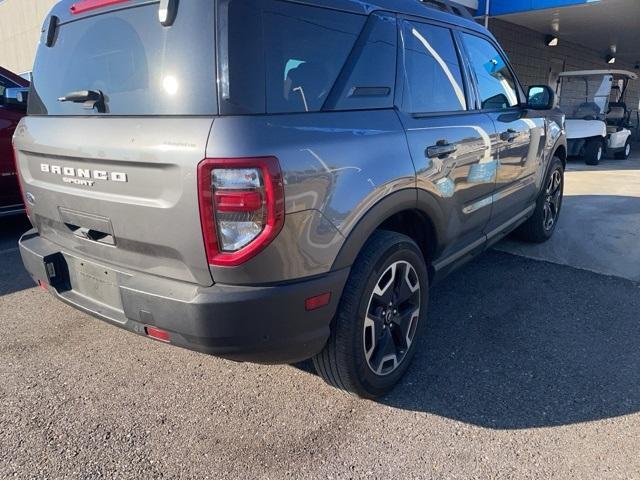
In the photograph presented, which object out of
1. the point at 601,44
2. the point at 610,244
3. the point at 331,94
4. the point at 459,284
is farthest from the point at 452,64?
the point at 601,44

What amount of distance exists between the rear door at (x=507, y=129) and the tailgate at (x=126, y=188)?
2.38 metres

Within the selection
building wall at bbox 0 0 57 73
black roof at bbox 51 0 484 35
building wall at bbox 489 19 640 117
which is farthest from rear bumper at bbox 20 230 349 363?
building wall at bbox 0 0 57 73

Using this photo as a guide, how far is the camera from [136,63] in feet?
6.91

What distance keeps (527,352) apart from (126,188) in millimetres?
2465

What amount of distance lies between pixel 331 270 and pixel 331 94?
782 millimetres

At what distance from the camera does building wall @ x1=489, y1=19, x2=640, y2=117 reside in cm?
1375

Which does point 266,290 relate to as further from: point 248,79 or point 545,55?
point 545,55

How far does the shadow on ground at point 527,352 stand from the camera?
2.55m

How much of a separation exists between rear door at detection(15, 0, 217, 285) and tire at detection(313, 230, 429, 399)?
70cm

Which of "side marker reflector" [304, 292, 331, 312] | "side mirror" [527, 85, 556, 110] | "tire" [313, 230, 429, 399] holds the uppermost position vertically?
"side mirror" [527, 85, 556, 110]

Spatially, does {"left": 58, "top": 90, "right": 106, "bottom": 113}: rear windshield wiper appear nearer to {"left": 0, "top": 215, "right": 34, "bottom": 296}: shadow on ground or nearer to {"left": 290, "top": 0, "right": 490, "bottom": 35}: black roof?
{"left": 290, "top": 0, "right": 490, "bottom": 35}: black roof

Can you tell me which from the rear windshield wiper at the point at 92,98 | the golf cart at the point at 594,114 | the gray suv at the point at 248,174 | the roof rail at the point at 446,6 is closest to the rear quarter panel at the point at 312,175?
the gray suv at the point at 248,174

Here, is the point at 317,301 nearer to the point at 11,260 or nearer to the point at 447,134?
the point at 447,134

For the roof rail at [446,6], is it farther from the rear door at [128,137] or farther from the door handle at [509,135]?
the rear door at [128,137]
